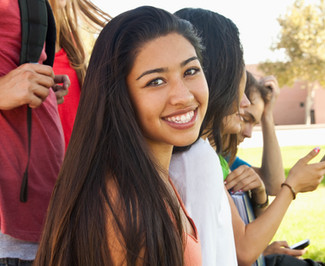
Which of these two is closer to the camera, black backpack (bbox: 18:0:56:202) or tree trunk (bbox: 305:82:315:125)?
black backpack (bbox: 18:0:56:202)

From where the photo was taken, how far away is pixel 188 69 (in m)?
1.68

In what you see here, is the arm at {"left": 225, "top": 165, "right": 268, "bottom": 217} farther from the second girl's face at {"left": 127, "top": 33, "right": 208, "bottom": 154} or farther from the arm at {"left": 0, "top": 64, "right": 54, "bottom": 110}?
the arm at {"left": 0, "top": 64, "right": 54, "bottom": 110}

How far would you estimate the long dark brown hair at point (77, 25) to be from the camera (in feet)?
7.74

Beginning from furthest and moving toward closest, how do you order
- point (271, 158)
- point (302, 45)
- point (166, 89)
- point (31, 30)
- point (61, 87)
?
point (302, 45)
point (271, 158)
point (61, 87)
point (31, 30)
point (166, 89)

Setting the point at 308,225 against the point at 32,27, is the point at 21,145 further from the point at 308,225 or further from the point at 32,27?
the point at 308,225

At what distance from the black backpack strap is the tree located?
105 feet

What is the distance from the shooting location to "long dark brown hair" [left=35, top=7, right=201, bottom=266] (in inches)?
54.0

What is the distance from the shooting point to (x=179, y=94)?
5.27 ft

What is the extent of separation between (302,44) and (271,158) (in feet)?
100

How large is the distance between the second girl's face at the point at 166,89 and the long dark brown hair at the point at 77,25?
31.8 inches

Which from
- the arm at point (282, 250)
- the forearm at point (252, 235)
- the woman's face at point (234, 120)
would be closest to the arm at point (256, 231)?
the forearm at point (252, 235)

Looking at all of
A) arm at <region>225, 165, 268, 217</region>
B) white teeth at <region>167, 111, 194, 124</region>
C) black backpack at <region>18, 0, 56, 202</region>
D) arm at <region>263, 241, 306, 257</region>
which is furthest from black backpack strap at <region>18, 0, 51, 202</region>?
arm at <region>263, 241, 306, 257</region>

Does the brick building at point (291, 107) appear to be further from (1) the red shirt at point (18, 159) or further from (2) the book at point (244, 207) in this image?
(1) the red shirt at point (18, 159)

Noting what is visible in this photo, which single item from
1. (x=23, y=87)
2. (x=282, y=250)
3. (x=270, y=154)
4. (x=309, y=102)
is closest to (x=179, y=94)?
(x=23, y=87)
